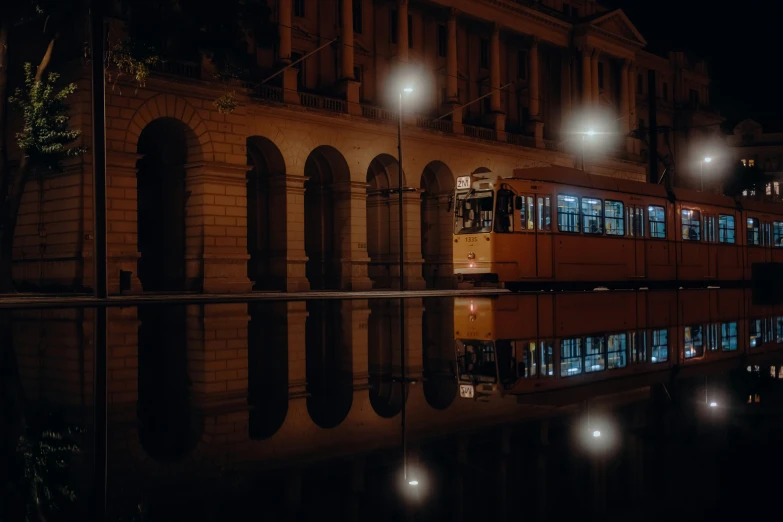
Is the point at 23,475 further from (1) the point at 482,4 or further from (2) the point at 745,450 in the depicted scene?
(1) the point at 482,4

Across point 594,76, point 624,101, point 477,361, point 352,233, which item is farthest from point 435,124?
point 477,361

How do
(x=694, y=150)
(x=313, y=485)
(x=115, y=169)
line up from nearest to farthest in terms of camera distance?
(x=313, y=485), (x=115, y=169), (x=694, y=150)

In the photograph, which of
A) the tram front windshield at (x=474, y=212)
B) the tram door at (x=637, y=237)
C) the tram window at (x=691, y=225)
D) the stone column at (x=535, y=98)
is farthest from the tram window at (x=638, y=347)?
the stone column at (x=535, y=98)

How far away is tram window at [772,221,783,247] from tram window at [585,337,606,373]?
112ft

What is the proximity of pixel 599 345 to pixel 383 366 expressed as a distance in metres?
3.17

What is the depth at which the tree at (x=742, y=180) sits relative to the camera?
97.9m

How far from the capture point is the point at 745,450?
15.4 ft

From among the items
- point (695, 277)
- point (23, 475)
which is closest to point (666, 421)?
point (23, 475)

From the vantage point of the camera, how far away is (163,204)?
3581 cm

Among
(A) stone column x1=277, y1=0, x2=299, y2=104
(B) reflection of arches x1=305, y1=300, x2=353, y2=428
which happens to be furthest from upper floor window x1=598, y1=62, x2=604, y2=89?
(B) reflection of arches x1=305, y1=300, x2=353, y2=428

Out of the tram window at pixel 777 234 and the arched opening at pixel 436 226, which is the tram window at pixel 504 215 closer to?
the arched opening at pixel 436 226

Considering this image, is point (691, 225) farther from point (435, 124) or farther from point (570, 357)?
point (570, 357)

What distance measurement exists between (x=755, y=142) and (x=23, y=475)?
12309cm

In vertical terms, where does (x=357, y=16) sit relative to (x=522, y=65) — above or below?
below
